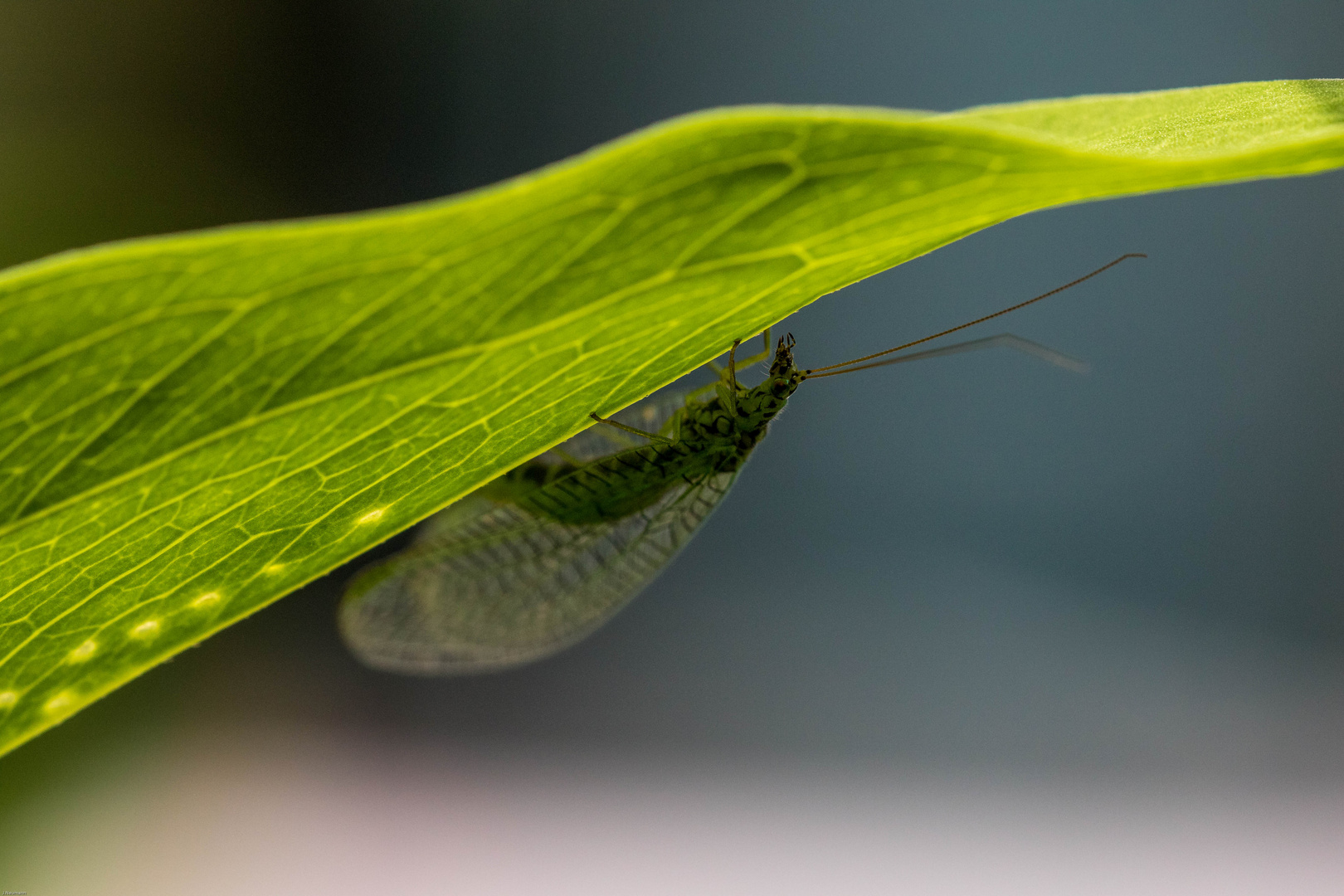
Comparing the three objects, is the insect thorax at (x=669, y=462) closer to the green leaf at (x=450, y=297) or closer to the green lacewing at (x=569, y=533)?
the green lacewing at (x=569, y=533)

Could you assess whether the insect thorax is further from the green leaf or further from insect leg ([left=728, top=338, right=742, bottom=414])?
the green leaf

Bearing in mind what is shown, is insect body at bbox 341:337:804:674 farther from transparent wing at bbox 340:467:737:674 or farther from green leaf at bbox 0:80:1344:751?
green leaf at bbox 0:80:1344:751

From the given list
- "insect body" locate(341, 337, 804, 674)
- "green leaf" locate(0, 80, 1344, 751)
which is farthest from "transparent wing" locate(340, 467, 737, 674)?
"green leaf" locate(0, 80, 1344, 751)

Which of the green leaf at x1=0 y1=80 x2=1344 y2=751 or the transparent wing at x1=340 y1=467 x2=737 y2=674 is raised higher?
the green leaf at x1=0 y1=80 x2=1344 y2=751

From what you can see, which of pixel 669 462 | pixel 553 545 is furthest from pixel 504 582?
pixel 669 462

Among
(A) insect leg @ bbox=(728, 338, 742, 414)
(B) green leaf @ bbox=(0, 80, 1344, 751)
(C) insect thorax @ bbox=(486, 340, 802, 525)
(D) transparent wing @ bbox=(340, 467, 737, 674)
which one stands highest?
(B) green leaf @ bbox=(0, 80, 1344, 751)

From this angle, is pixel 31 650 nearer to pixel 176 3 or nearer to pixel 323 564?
pixel 323 564

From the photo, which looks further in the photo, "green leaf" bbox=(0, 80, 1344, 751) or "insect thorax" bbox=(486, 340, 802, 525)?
"insect thorax" bbox=(486, 340, 802, 525)

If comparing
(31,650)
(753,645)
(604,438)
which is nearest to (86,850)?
(753,645)
